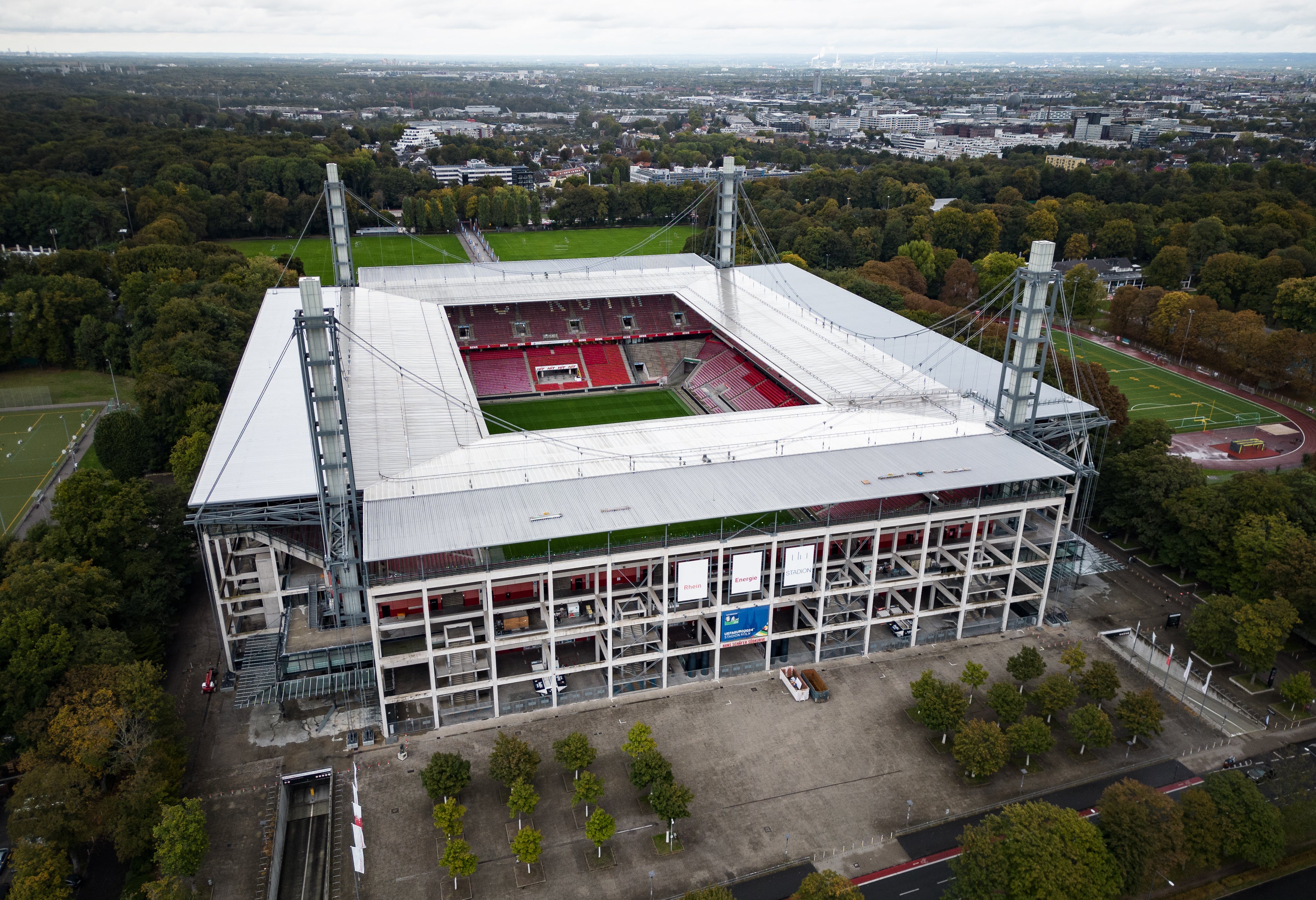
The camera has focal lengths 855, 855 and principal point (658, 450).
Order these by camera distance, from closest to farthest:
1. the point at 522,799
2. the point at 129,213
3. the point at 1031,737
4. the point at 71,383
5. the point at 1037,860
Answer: the point at 1037,860 → the point at 522,799 → the point at 1031,737 → the point at 71,383 → the point at 129,213

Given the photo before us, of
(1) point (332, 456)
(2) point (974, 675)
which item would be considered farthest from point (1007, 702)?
(1) point (332, 456)

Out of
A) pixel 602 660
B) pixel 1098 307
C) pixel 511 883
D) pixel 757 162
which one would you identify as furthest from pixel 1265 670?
pixel 757 162

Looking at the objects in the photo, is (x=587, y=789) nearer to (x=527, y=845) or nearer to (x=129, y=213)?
(x=527, y=845)

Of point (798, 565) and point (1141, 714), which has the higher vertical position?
point (798, 565)

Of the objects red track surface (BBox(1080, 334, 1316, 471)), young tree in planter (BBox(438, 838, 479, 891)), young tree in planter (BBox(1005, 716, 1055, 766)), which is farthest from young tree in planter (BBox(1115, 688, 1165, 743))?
red track surface (BBox(1080, 334, 1316, 471))

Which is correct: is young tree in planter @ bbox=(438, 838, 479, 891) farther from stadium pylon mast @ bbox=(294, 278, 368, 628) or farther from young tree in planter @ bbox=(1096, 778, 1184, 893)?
young tree in planter @ bbox=(1096, 778, 1184, 893)

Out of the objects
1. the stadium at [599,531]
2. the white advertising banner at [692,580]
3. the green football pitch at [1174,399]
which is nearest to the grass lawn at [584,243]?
the green football pitch at [1174,399]
